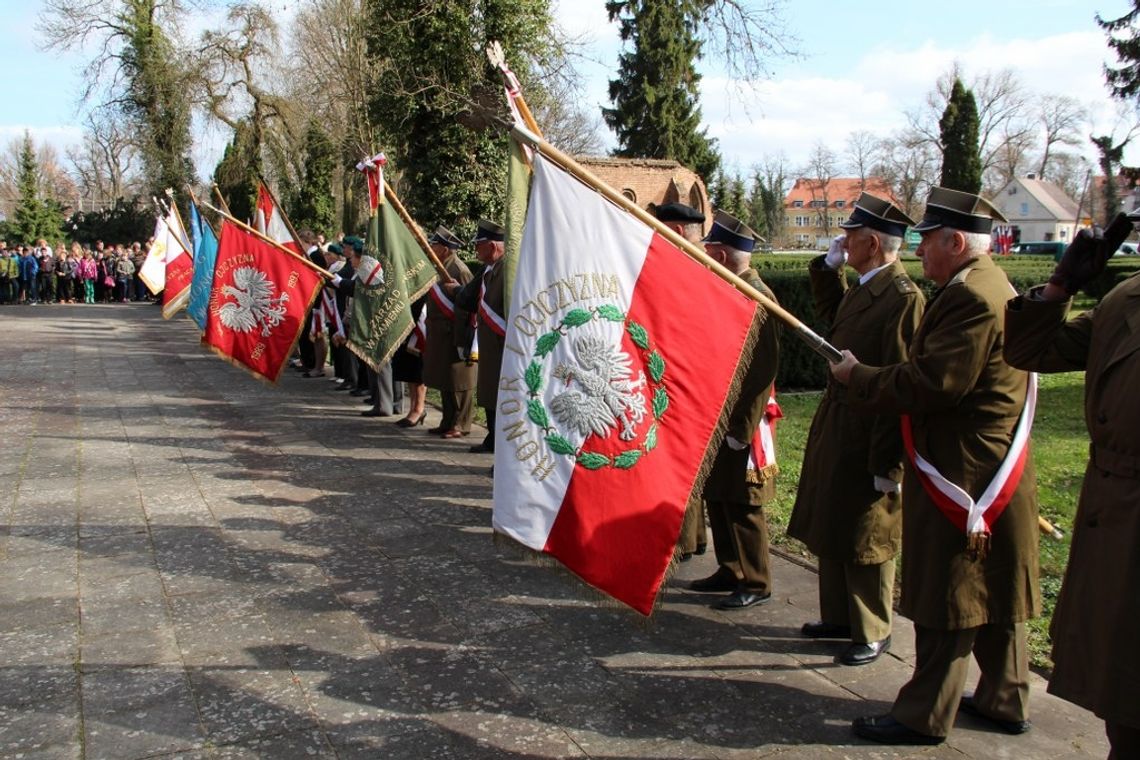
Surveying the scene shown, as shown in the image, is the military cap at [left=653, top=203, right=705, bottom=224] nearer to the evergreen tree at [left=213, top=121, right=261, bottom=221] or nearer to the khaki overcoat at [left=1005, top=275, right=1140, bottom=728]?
→ the khaki overcoat at [left=1005, top=275, right=1140, bottom=728]

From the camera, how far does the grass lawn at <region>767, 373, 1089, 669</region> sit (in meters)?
5.08

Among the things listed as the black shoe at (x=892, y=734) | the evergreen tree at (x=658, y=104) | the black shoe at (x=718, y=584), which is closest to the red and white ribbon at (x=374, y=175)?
the black shoe at (x=718, y=584)

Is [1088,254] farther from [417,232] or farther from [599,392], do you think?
[417,232]

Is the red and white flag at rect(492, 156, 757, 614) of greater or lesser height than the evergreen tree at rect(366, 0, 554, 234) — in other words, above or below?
below

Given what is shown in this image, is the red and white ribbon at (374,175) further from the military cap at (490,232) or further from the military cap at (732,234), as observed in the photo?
the military cap at (732,234)

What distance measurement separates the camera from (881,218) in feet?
13.8

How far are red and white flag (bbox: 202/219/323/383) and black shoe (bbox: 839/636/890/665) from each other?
6.71m

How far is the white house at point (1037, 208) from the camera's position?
8669 centimetres

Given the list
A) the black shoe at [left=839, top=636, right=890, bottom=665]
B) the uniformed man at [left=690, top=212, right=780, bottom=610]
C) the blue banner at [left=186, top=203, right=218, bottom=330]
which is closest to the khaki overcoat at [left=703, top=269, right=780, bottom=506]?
the uniformed man at [left=690, top=212, right=780, bottom=610]

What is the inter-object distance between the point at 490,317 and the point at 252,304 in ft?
10.3

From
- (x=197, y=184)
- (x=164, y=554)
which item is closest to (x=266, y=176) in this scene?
(x=197, y=184)

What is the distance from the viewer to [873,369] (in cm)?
360

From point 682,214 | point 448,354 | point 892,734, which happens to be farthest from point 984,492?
point 448,354

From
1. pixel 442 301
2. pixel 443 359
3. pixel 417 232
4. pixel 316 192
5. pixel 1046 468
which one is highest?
pixel 316 192
